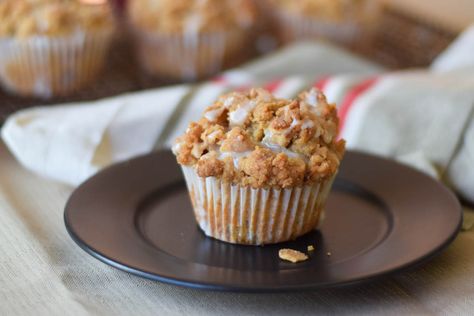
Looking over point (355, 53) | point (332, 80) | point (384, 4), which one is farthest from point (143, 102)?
point (384, 4)

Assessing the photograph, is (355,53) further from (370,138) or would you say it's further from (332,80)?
(370,138)

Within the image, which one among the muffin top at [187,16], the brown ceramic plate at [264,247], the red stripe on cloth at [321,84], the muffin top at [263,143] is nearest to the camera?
the brown ceramic plate at [264,247]

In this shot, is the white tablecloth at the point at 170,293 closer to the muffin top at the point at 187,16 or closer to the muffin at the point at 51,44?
the muffin at the point at 51,44

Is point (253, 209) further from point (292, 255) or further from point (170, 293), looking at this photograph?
point (170, 293)

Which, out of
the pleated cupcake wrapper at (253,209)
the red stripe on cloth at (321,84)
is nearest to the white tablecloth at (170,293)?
the pleated cupcake wrapper at (253,209)

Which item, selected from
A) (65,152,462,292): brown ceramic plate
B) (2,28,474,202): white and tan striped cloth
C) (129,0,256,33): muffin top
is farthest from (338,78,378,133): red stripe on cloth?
(129,0,256,33): muffin top

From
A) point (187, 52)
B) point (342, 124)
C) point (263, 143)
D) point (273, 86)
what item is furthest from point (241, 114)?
point (187, 52)
